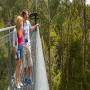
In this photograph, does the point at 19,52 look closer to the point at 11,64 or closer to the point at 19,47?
the point at 19,47

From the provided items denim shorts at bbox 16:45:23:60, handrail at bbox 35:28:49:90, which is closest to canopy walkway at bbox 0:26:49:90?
handrail at bbox 35:28:49:90

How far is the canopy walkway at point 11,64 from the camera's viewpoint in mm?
4105

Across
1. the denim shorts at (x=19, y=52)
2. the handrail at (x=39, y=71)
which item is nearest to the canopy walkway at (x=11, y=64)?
the handrail at (x=39, y=71)

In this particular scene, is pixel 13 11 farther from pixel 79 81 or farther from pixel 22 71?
pixel 22 71

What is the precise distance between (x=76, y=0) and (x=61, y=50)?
4.14 meters

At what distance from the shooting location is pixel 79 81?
28781mm

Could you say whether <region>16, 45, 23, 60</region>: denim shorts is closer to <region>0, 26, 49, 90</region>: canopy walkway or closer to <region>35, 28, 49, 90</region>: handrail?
<region>0, 26, 49, 90</region>: canopy walkway

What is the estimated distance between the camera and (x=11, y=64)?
4.58 metres

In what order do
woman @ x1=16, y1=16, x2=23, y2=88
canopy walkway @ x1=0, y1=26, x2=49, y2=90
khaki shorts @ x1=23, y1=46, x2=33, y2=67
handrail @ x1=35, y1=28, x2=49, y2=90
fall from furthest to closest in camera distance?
handrail @ x1=35, y1=28, x2=49, y2=90
khaki shorts @ x1=23, y1=46, x2=33, y2=67
woman @ x1=16, y1=16, x2=23, y2=88
canopy walkway @ x1=0, y1=26, x2=49, y2=90

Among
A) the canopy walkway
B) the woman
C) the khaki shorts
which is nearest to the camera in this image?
the canopy walkway

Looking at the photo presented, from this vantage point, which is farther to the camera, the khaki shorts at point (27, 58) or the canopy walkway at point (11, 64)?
the khaki shorts at point (27, 58)

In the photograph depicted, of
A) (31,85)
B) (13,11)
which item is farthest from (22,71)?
(13,11)

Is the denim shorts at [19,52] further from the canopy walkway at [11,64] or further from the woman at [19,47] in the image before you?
the canopy walkway at [11,64]

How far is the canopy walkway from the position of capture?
411cm
